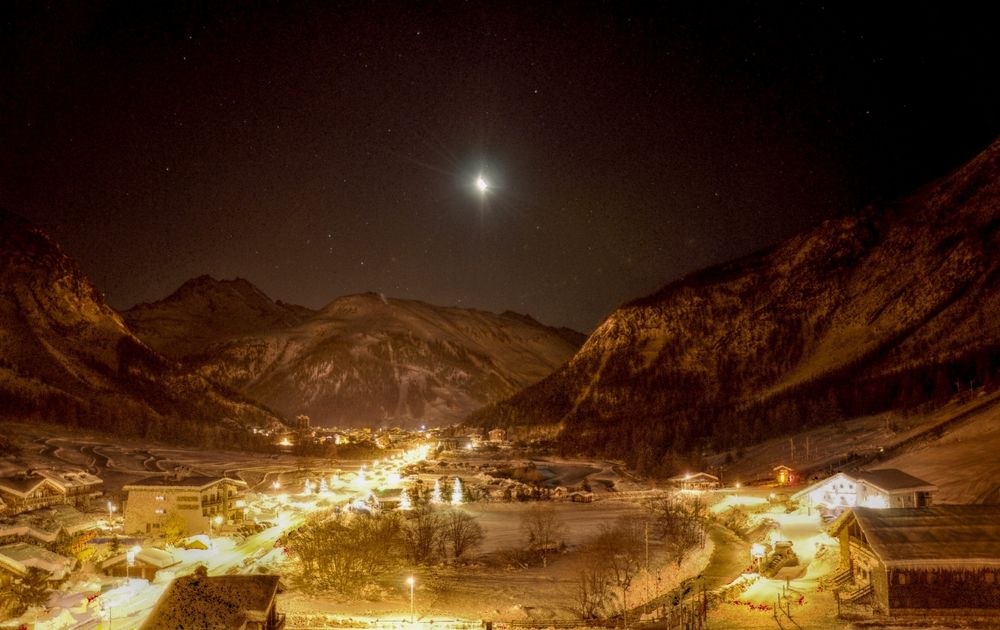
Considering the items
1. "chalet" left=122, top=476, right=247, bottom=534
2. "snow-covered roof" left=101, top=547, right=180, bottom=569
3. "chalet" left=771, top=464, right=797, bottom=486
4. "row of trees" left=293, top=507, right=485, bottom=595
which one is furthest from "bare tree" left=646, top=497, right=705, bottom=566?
"chalet" left=122, top=476, right=247, bottom=534

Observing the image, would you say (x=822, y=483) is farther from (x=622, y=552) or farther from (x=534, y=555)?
(x=534, y=555)

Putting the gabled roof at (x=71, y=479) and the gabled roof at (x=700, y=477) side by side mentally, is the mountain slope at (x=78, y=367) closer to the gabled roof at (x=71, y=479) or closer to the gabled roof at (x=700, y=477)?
the gabled roof at (x=71, y=479)

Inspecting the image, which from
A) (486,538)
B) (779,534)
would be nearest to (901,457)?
(779,534)

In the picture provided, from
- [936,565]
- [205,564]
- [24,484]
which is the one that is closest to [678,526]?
[936,565]

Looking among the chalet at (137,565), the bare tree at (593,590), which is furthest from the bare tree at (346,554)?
the bare tree at (593,590)

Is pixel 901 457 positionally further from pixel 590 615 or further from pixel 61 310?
pixel 61 310

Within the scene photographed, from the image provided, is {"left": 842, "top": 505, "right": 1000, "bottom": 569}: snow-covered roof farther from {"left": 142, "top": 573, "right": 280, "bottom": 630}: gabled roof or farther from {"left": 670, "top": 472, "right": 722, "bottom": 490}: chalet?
{"left": 670, "top": 472, "right": 722, "bottom": 490}: chalet

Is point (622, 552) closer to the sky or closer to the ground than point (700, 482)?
closer to the ground
